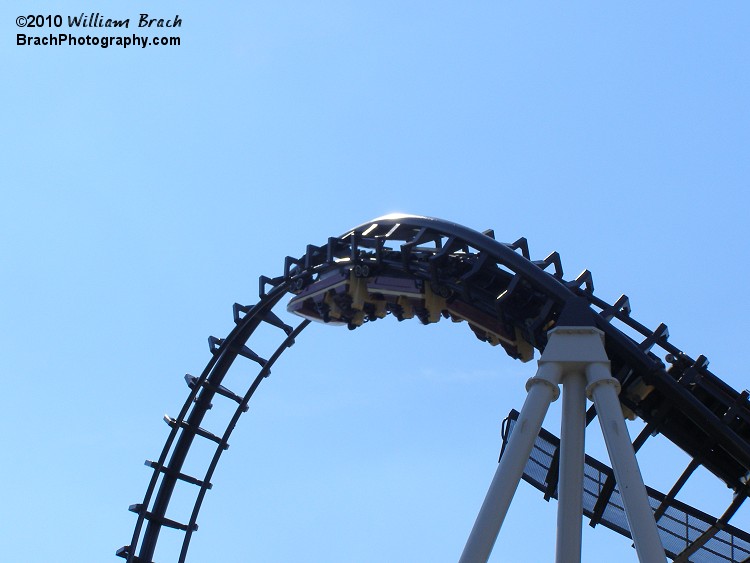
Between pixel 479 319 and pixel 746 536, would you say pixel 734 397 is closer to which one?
pixel 746 536

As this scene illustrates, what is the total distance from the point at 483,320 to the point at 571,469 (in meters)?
2.58

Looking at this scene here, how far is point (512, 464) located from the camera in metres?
9.16

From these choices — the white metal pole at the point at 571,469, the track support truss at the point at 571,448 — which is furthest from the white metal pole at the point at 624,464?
the white metal pole at the point at 571,469

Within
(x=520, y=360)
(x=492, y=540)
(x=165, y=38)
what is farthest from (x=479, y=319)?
(x=165, y=38)

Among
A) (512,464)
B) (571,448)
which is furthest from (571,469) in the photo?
(512,464)

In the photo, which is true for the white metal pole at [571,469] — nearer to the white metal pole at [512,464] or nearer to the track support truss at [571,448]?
the track support truss at [571,448]

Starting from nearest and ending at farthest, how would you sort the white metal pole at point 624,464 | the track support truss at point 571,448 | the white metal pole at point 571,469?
the white metal pole at point 624,464 → the track support truss at point 571,448 → the white metal pole at point 571,469

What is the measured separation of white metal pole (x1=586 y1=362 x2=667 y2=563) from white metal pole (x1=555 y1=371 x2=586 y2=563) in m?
0.23

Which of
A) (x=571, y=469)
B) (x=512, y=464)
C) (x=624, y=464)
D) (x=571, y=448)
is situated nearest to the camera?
(x=624, y=464)

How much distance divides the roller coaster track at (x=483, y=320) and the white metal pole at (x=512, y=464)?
77cm

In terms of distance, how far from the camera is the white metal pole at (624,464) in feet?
27.2

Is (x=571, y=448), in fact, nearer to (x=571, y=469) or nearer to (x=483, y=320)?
(x=571, y=469)

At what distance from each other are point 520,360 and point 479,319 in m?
0.62

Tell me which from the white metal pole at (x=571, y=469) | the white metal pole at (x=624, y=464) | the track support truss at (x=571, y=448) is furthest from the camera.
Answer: the white metal pole at (x=571, y=469)
